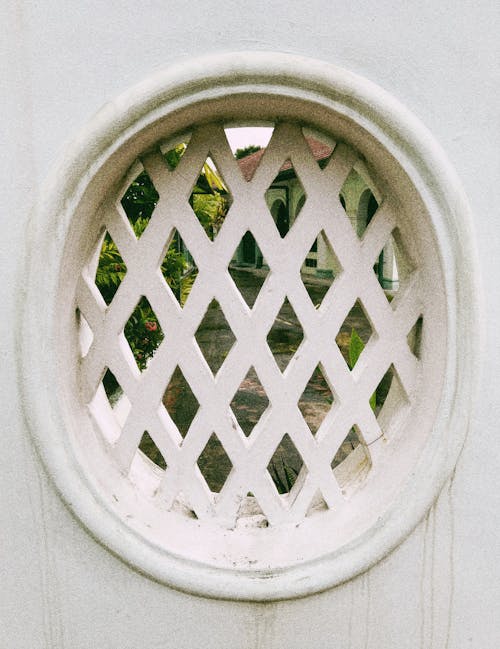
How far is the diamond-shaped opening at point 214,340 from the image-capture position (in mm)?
7531

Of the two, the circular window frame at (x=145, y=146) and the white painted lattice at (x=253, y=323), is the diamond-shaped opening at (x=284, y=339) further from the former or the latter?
the circular window frame at (x=145, y=146)

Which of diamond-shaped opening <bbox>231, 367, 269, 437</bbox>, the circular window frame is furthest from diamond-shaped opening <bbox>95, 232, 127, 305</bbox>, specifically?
the circular window frame

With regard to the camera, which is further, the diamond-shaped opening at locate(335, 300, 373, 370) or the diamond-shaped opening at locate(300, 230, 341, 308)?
the diamond-shaped opening at locate(300, 230, 341, 308)

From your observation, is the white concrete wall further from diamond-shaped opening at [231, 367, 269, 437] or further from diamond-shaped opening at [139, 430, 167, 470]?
diamond-shaped opening at [231, 367, 269, 437]

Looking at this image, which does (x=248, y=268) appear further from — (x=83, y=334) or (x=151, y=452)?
(x=83, y=334)

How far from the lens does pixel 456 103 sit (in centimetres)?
115

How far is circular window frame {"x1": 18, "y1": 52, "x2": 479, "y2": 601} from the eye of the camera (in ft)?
3.58

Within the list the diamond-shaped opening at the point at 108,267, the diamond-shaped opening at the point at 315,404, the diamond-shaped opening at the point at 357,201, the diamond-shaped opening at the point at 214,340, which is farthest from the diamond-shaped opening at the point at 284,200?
the diamond-shaped opening at the point at 108,267

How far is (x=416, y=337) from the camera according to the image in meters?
1.40

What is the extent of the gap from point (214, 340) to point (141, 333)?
4.54 meters

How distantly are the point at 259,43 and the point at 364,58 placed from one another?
23 centimetres

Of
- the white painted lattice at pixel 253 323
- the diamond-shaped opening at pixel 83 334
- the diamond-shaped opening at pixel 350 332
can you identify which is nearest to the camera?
the white painted lattice at pixel 253 323

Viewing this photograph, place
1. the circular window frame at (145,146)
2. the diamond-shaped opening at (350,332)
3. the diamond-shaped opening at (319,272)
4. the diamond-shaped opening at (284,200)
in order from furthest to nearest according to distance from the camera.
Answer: the diamond-shaped opening at (284,200) < the diamond-shaped opening at (319,272) < the diamond-shaped opening at (350,332) < the circular window frame at (145,146)

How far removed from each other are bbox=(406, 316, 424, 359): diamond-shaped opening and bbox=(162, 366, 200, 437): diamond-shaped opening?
3697 mm
